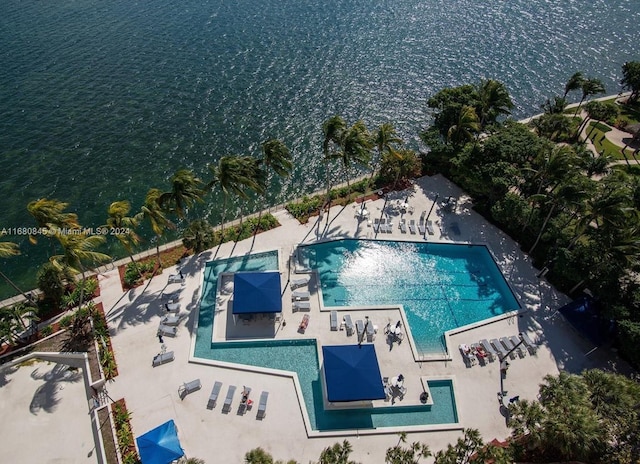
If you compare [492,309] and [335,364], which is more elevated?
[335,364]

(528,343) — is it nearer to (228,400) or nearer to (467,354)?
(467,354)

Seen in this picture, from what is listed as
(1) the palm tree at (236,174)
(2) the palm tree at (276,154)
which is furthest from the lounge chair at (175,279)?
(2) the palm tree at (276,154)

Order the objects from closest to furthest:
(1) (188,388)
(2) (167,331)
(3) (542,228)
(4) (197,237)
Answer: (1) (188,388), (2) (167,331), (3) (542,228), (4) (197,237)

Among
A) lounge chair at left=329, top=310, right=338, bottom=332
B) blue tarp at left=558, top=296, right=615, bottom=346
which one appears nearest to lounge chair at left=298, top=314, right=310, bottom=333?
lounge chair at left=329, top=310, right=338, bottom=332

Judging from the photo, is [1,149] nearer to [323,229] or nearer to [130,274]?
[130,274]

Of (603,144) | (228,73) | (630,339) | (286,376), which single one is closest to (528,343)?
(630,339)

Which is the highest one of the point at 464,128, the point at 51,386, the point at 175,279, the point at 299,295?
the point at 464,128

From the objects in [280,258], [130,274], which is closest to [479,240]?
[280,258]
